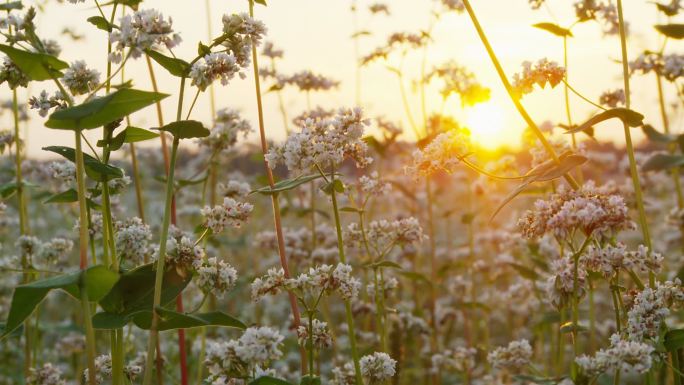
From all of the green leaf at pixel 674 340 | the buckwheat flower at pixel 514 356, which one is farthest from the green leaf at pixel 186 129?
the buckwheat flower at pixel 514 356

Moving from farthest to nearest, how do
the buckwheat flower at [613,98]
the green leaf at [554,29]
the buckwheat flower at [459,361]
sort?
1. the buckwheat flower at [459,361]
2. the buckwheat flower at [613,98]
3. the green leaf at [554,29]

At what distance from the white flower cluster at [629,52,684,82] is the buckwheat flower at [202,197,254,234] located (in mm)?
3419

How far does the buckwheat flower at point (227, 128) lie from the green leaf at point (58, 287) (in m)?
2.87

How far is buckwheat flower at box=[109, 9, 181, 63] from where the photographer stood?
2.93 m

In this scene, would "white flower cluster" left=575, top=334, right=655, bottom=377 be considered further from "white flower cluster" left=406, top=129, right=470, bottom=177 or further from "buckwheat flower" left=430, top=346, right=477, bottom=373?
"buckwheat flower" left=430, top=346, right=477, bottom=373

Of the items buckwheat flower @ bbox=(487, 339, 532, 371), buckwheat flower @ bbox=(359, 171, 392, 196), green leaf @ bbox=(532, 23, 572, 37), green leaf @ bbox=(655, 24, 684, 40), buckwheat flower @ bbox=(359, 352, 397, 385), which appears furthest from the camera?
buckwheat flower @ bbox=(487, 339, 532, 371)

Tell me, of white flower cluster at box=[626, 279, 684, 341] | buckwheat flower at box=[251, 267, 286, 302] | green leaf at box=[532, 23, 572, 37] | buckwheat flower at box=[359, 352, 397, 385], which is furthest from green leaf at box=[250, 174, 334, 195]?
green leaf at box=[532, 23, 572, 37]

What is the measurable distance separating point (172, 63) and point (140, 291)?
0.99 m

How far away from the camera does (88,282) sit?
2711 millimetres

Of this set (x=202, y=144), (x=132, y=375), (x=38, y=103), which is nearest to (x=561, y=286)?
(x=132, y=375)

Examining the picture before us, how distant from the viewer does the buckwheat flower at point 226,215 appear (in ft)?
11.2

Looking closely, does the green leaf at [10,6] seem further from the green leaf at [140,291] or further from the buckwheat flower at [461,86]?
the buckwheat flower at [461,86]

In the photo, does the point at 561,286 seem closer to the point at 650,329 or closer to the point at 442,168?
the point at 650,329

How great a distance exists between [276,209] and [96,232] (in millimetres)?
1096
